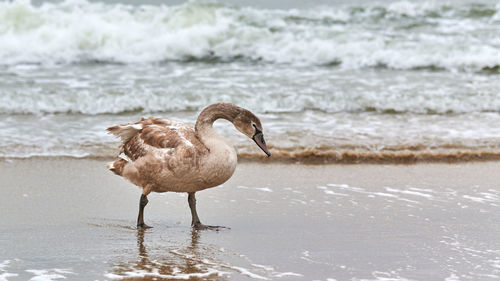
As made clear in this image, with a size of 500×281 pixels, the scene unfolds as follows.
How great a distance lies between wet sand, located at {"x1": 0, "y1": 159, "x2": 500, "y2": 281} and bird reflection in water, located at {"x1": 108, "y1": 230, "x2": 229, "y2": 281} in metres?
0.01

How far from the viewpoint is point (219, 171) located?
511 centimetres

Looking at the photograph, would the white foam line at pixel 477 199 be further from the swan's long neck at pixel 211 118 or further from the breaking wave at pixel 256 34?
the breaking wave at pixel 256 34

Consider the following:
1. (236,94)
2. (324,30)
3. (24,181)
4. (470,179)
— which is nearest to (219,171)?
(24,181)

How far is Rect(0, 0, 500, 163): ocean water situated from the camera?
884 centimetres

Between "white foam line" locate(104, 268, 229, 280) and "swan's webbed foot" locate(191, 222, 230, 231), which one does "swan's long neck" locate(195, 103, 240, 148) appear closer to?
"swan's webbed foot" locate(191, 222, 230, 231)

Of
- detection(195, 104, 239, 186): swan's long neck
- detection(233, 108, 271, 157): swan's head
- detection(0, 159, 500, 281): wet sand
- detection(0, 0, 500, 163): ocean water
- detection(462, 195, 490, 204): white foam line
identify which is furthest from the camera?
detection(0, 0, 500, 163): ocean water

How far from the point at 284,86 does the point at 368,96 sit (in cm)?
159

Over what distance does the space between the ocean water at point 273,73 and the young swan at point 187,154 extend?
2.68 meters

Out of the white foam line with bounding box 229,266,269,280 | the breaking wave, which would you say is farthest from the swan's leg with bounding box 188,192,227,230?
the breaking wave

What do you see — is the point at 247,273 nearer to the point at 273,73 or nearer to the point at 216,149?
the point at 216,149

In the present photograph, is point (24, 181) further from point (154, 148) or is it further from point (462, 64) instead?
point (462, 64)

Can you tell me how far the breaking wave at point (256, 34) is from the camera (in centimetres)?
1495

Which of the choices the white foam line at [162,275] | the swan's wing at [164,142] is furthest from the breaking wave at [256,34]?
the white foam line at [162,275]

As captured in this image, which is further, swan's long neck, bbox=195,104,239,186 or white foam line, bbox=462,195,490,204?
white foam line, bbox=462,195,490,204
